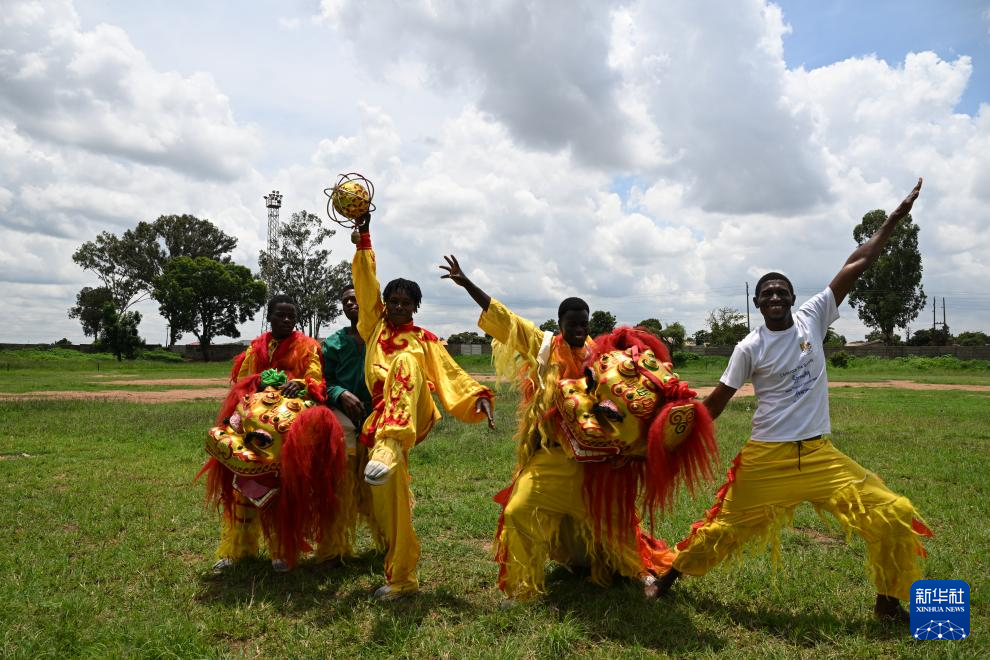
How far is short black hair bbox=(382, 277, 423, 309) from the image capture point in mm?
4688

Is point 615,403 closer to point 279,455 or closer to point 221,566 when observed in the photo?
point 279,455

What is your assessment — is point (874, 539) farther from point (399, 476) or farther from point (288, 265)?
point (288, 265)

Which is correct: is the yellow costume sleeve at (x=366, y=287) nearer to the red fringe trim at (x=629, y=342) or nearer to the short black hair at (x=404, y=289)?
the short black hair at (x=404, y=289)

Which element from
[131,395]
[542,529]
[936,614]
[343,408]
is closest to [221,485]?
[343,408]

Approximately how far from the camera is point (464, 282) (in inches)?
174

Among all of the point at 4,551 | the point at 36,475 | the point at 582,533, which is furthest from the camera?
the point at 36,475

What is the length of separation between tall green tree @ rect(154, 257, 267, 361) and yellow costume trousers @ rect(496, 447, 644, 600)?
151 ft

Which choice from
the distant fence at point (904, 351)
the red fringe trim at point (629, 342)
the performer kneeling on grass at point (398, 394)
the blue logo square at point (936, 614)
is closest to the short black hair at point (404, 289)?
the performer kneeling on grass at point (398, 394)

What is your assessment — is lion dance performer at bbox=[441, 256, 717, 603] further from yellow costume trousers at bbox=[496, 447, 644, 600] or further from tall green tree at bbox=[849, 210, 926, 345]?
tall green tree at bbox=[849, 210, 926, 345]

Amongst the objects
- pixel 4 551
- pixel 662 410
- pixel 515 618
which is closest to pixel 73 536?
pixel 4 551

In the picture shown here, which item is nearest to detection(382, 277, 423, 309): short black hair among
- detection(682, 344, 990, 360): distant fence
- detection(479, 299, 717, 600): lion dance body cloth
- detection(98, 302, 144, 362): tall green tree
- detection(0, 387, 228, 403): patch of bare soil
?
detection(479, 299, 717, 600): lion dance body cloth

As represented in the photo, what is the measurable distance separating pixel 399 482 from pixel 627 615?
1.58m

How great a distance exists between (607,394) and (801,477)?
47.4 inches

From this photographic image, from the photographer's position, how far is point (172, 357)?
46.2 m
